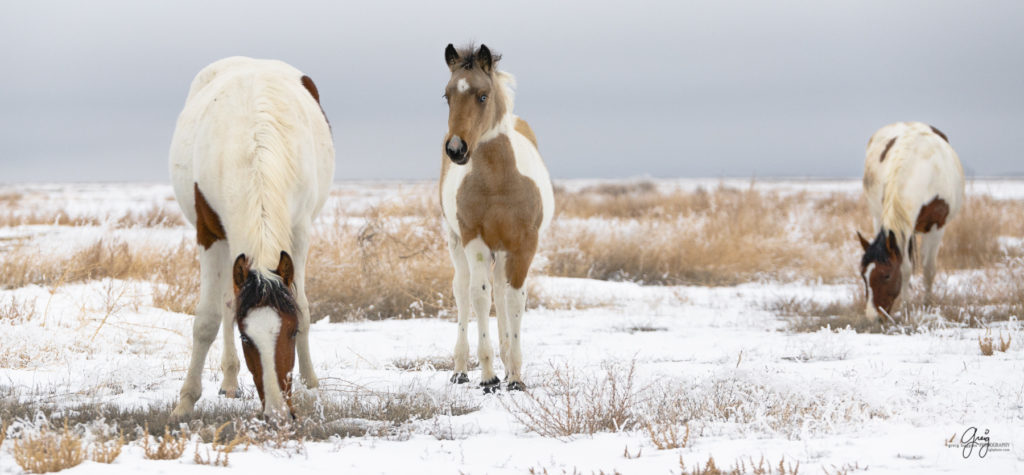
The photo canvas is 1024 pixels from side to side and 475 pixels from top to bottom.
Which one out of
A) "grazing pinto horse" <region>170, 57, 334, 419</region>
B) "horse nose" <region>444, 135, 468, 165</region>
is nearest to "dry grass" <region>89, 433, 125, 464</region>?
"grazing pinto horse" <region>170, 57, 334, 419</region>

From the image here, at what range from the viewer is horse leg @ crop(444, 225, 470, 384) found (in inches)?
229

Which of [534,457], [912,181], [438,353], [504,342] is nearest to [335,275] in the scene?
[438,353]

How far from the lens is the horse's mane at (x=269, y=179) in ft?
12.3

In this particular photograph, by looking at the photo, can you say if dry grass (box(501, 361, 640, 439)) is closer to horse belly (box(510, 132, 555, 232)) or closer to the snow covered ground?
the snow covered ground

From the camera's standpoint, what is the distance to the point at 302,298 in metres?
4.92

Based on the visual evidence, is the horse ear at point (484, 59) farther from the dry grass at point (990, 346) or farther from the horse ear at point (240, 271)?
the dry grass at point (990, 346)

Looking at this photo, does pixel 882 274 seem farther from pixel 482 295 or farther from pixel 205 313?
pixel 205 313

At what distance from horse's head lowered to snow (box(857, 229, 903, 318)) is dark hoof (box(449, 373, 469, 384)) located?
188 inches

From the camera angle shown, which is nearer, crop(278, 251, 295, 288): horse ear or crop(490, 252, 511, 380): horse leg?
crop(278, 251, 295, 288): horse ear

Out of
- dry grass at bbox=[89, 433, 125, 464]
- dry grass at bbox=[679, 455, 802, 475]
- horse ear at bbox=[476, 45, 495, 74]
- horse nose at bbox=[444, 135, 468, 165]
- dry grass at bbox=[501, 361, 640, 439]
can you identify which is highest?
horse ear at bbox=[476, 45, 495, 74]

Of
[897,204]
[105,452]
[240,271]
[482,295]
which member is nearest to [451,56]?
[482,295]

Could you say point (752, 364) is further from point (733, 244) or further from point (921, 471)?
point (733, 244)

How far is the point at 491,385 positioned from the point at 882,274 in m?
5.08

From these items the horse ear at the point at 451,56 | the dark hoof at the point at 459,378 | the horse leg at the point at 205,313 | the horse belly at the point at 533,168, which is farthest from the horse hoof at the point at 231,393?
the horse ear at the point at 451,56
